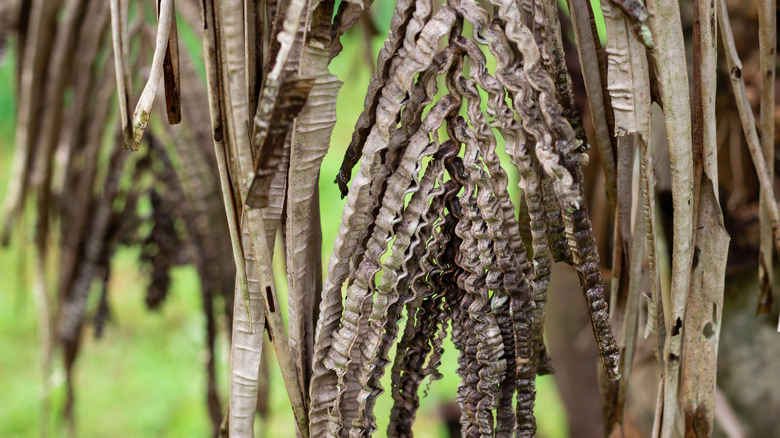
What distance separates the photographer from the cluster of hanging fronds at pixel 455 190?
0.33 meters

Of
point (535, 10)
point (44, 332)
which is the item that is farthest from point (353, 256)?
point (44, 332)

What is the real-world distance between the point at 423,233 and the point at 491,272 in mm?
41

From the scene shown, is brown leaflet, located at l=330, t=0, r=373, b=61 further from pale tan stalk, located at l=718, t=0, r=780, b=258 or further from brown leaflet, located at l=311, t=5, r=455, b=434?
pale tan stalk, located at l=718, t=0, r=780, b=258

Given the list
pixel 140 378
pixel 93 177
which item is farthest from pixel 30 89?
pixel 140 378

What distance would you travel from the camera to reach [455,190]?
0.35 metres

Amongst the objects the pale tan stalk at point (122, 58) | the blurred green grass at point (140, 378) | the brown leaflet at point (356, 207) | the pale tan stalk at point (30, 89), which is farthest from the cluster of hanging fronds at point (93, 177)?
the blurred green grass at point (140, 378)

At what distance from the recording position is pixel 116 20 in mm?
411

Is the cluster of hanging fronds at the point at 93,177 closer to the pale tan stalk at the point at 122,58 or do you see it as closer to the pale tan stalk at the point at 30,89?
the pale tan stalk at the point at 30,89

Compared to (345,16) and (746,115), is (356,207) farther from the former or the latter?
(746,115)

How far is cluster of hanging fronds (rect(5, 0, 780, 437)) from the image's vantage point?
0.33 meters

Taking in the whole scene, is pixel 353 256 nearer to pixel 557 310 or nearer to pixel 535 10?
pixel 535 10

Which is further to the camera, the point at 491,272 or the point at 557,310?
the point at 557,310

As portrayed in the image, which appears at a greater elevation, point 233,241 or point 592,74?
point 592,74

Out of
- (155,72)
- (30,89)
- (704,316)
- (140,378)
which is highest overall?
(30,89)
